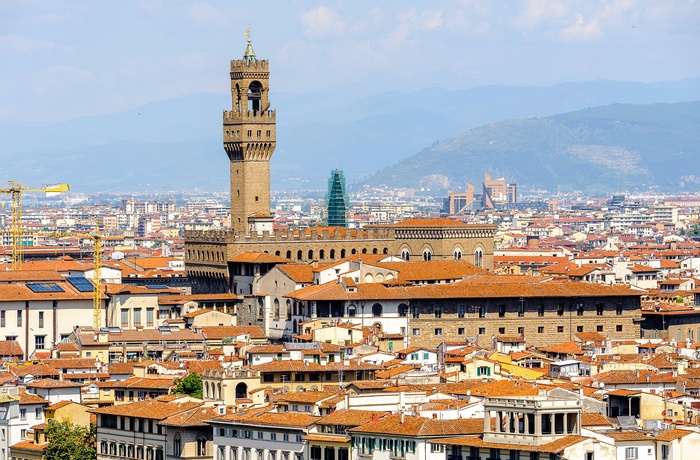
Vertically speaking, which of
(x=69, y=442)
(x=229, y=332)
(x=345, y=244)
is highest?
(x=345, y=244)

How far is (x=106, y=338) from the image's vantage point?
75625 mm

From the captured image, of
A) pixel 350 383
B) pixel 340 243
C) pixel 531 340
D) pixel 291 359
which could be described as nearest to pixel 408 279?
pixel 531 340

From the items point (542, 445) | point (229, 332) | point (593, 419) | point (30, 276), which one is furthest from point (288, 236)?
point (542, 445)

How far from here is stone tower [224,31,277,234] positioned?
102625mm

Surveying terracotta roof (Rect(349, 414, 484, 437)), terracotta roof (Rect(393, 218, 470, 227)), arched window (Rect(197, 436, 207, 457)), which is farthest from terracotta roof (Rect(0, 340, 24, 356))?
terracotta roof (Rect(349, 414, 484, 437))

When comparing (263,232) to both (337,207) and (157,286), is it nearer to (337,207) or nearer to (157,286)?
(157,286)

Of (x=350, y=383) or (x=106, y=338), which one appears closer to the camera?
(x=350, y=383)

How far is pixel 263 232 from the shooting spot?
9900 centimetres

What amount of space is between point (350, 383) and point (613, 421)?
423 inches

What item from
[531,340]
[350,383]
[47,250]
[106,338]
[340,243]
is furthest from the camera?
[47,250]

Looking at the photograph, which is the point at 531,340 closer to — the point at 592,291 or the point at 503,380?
the point at 592,291

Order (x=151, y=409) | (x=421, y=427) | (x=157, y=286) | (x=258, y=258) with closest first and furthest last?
(x=421, y=427) → (x=151, y=409) → (x=258, y=258) → (x=157, y=286)

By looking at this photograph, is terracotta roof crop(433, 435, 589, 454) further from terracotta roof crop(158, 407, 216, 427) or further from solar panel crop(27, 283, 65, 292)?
solar panel crop(27, 283, 65, 292)

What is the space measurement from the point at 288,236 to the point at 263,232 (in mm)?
1088
